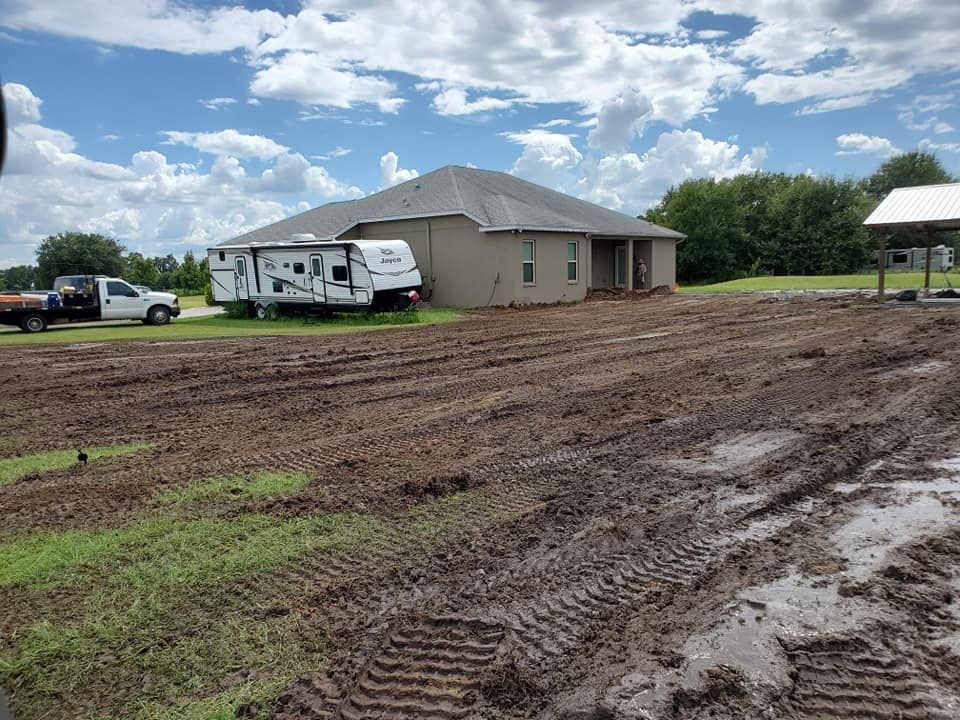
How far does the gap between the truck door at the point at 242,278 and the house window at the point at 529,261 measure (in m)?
10.0

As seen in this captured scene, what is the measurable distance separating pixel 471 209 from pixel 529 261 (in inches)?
113

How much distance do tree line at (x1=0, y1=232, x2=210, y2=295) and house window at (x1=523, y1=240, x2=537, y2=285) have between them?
39.7 metres

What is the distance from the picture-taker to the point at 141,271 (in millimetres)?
64750

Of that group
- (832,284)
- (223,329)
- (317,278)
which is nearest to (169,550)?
(223,329)

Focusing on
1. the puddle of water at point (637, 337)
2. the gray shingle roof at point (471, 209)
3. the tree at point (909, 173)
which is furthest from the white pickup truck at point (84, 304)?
the tree at point (909, 173)

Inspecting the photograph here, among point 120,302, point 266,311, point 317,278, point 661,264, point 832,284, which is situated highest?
point 317,278

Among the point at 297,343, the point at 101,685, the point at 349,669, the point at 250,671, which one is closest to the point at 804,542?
the point at 349,669

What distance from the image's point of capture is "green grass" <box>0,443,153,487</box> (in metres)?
6.27

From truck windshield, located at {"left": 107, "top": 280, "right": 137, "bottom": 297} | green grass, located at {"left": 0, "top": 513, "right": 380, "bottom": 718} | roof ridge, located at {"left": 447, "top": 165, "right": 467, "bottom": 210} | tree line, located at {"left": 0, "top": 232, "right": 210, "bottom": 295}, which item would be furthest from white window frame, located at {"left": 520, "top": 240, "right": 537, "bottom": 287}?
tree line, located at {"left": 0, "top": 232, "right": 210, "bottom": 295}

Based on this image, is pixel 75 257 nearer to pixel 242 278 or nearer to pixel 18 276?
pixel 18 276

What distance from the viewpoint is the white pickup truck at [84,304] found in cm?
2195

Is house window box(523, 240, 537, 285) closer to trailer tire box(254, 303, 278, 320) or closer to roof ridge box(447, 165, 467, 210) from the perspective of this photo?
roof ridge box(447, 165, 467, 210)

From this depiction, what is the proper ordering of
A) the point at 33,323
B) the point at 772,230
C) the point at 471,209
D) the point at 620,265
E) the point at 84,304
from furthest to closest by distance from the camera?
1. the point at 772,230
2. the point at 620,265
3. the point at 471,209
4. the point at 84,304
5. the point at 33,323

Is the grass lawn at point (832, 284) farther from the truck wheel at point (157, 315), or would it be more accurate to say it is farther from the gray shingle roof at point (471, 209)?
the truck wheel at point (157, 315)
